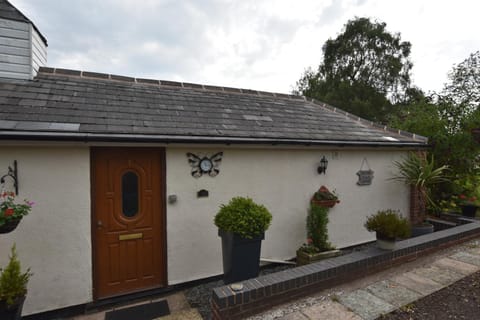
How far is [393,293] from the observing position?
3.33 meters

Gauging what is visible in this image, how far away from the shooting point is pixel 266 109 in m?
6.65

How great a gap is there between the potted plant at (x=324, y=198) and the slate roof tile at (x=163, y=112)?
1.21 m

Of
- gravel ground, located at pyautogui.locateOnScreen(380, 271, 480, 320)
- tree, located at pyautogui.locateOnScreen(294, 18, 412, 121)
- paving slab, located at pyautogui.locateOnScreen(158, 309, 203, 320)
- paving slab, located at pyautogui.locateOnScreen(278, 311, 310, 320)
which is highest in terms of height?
tree, located at pyautogui.locateOnScreen(294, 18, 412, 121)

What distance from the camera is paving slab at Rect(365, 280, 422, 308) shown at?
3160 mm

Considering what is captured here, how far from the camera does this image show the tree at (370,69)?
789 inches

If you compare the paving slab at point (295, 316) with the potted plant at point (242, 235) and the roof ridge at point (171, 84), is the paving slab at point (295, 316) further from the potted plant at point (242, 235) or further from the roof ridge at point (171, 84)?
the roof ridge at point (171, 84)

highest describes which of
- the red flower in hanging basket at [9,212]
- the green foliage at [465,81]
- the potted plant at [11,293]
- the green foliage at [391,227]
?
the green foliage at [465,81]

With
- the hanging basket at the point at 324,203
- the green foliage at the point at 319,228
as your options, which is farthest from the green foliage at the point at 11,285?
the hanging basket at the point at 324,203

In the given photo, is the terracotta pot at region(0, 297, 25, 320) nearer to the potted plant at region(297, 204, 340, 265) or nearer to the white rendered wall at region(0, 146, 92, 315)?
the white rendered wall at region(0, 146, 92, 315)

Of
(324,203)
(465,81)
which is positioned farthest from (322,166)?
(465,81)

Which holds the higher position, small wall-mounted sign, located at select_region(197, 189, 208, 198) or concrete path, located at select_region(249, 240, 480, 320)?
small wall-mounted sign, located at select_region(197, 189, 208, 198)

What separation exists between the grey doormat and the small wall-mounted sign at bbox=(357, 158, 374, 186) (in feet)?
Answer: 17.2

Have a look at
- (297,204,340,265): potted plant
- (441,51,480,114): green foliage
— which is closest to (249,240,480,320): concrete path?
(297,204,340,265): potted plant

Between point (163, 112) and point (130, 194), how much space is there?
1879mm
